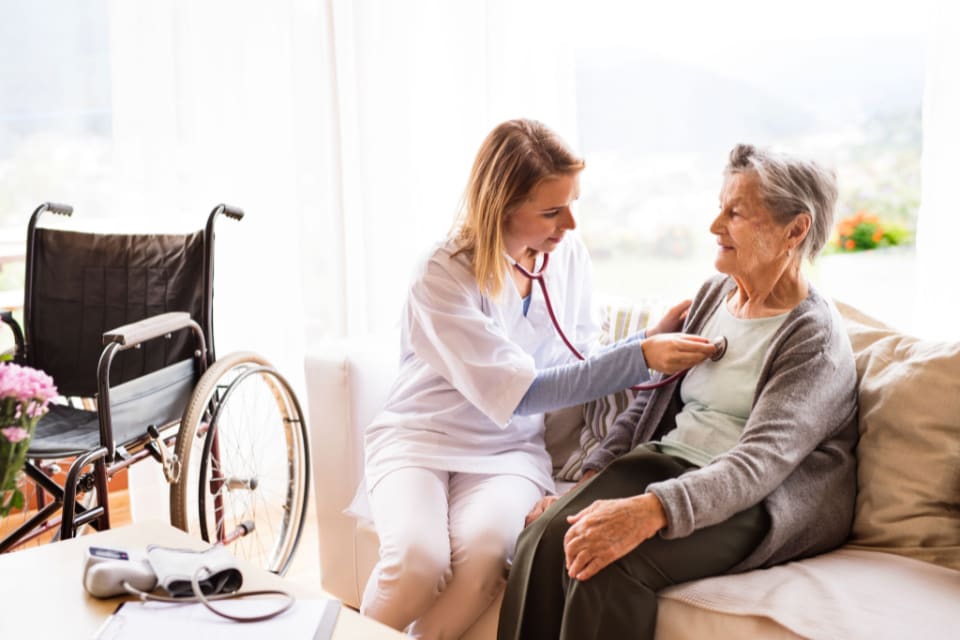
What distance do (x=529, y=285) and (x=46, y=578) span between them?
1.06 m

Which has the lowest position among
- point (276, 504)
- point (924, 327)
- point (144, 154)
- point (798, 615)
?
point (276, 504)

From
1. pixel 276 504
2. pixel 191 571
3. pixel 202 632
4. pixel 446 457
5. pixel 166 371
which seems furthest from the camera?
pixel 276 504

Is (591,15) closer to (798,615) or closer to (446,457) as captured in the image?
(446,457)

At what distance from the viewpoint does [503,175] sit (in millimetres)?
1804

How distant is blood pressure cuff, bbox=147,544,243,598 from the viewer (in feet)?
4.46

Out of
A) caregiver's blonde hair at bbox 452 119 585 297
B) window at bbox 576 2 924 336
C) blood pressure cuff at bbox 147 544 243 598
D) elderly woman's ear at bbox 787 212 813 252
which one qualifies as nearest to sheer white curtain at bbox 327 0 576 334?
window at bbox 576 2 924 336

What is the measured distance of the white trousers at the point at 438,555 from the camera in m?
1.65

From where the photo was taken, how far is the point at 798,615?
1348 mm

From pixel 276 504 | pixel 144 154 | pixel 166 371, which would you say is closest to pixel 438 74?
pixel 144 154

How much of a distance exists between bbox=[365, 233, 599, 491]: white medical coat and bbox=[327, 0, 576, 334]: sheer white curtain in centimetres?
90

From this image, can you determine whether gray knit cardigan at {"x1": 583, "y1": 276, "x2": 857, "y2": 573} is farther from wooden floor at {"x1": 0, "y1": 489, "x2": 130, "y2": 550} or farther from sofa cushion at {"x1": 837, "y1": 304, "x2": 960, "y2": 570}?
wooden floor at {"x1": 0, "y1": 489, "x2": 130, "y2": 550}

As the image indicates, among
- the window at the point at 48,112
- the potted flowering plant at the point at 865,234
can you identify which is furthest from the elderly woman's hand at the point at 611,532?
the window at the point at 48,112

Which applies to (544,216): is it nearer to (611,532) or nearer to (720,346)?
(720,346)

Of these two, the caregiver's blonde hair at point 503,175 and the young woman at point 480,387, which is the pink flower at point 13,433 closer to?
the young woman at point 480,387
